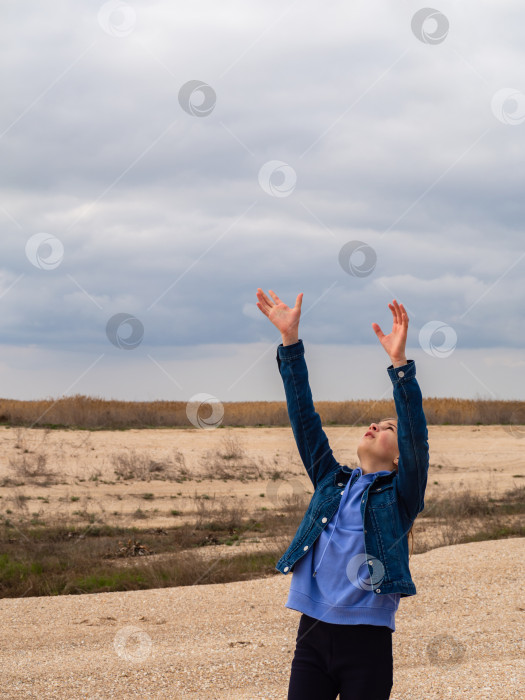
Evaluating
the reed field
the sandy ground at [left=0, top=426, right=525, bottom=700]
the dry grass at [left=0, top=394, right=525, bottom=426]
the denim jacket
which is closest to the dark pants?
the denim jacket

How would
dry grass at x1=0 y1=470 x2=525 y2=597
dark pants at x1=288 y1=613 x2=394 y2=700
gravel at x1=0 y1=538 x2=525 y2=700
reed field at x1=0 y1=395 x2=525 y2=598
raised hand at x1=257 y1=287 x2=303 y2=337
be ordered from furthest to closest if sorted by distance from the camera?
reed field at x1=0 y1=395 x2=525 y2=598 < dry grass at x1=0 y1=470 x2=525 y2=597 < gravel at x1=0 y1=538 x2=525 y2=700 < raised hand at x1=257 y1=287 x2=303 y2=337 < dark pants at x1=288 y1=613 x2=394 y2=700

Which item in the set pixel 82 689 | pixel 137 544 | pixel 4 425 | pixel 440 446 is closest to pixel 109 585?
pixel 137 544

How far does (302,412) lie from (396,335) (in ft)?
2.05

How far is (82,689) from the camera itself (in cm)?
561

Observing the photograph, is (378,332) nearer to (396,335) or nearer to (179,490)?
(396,335)

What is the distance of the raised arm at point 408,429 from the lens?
3066 millimetres

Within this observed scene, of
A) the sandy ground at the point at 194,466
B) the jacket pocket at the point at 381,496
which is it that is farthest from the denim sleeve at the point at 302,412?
the sandy ground at the point at 194,466

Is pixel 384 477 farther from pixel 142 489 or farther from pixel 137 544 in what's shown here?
pixel 142 489

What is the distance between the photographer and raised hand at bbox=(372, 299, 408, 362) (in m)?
3.14

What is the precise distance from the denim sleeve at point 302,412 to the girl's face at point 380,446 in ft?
0.82

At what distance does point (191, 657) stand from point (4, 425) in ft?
73.1

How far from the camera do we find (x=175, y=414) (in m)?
33.0

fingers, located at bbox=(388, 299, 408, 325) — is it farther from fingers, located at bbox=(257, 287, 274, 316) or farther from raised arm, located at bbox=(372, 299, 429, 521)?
fingers, located at bbox=(257, 287, 274, 316)

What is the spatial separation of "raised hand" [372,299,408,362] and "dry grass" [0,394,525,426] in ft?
83.8
